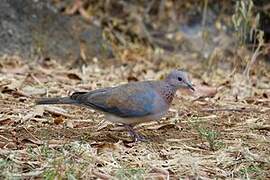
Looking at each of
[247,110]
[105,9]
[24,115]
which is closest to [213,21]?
[105,9]

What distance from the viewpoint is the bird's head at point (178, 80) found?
4.70 meters

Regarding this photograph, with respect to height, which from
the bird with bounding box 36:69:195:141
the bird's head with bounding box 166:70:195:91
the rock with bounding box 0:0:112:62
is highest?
the rock with bounding box 0:0:112:62

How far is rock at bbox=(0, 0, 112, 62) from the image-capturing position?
806cm

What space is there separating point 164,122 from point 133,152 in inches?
38.0

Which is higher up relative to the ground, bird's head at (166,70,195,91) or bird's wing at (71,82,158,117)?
bird's head at (166,70,195,91)

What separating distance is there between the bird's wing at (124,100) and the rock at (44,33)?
3.27 metres

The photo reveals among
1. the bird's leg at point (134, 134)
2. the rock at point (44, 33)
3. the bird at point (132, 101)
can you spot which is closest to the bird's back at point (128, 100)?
the bird at point (132, 101)

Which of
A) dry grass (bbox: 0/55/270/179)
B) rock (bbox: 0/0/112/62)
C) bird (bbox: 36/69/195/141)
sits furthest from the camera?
rock (bbox: 0/0/112/62)

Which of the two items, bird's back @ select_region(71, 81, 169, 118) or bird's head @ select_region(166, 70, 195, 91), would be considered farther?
bird's head @ select_region(166, 70, 195, 91)

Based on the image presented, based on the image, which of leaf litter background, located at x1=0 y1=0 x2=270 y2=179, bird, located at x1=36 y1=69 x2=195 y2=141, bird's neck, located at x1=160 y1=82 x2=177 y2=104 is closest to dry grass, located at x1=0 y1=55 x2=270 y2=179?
leaf litter background, located at x1=0 y1=0 x2=270 y2=179

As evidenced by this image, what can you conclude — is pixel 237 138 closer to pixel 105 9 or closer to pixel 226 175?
pixel 226 175

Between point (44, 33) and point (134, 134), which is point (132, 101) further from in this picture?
point (44, 33)

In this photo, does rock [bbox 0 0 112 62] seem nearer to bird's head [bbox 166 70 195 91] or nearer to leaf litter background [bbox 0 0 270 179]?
leaf litter background [bbox 0 0 270 179]

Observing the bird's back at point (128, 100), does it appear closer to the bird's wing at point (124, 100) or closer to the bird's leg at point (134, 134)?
the bird's wing at point (124, 100)
